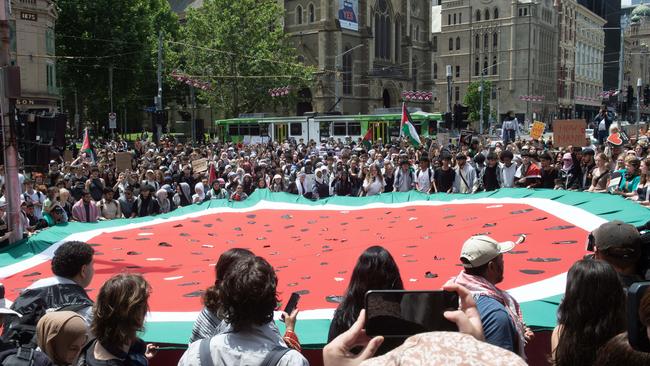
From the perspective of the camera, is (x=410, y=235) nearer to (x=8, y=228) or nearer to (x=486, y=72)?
(x=8, y=228)

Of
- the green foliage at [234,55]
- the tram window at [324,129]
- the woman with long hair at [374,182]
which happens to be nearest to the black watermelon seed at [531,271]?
the woman with long hair at [374,182]

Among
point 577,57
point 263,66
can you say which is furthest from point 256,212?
point 577,57

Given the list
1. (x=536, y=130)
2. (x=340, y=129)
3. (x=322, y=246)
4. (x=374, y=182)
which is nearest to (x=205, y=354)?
(x=322, y=246)

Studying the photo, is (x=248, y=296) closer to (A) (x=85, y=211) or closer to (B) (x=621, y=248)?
(B) (x=621, y=248)

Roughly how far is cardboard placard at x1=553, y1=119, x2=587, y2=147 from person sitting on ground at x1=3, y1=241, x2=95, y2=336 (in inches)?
512

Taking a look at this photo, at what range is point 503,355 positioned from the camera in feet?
5.07

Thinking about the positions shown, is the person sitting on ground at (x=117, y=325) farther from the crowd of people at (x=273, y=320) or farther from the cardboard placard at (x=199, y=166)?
the cardboard placard at (x=199, y=166)

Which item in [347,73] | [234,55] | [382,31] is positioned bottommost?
[234,55]

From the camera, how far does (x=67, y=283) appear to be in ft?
15.2

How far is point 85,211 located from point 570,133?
36.2 ft

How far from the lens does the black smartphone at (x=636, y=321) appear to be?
194cm

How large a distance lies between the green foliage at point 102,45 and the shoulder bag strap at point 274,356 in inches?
1820

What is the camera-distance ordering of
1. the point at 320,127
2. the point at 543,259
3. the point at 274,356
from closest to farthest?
the point at 274,356 < the point at 543,259 < the point at 320,127

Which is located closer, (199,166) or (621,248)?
(621,248)
